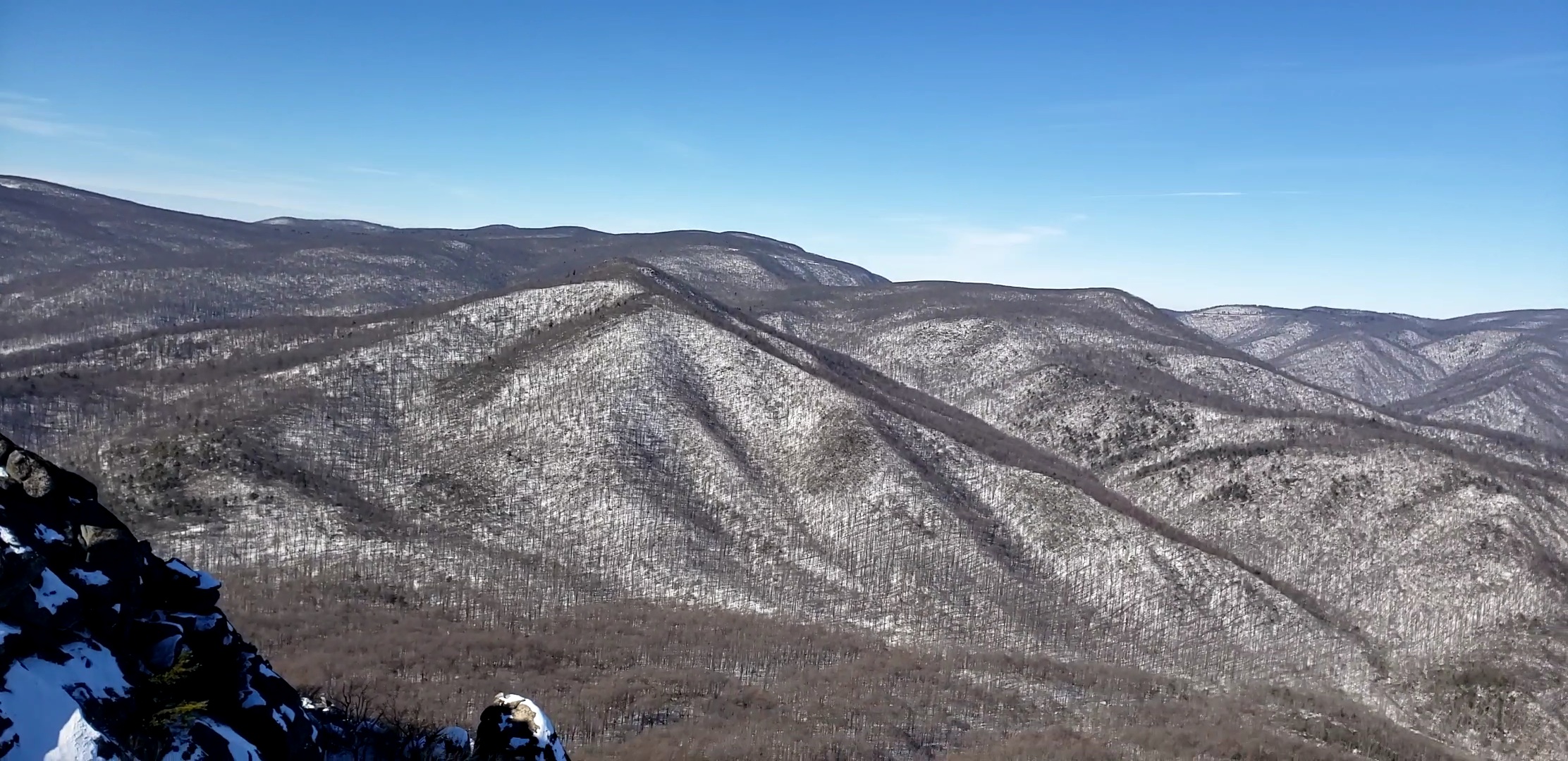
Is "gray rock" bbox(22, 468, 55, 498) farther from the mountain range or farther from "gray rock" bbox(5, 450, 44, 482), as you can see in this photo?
the mountain range

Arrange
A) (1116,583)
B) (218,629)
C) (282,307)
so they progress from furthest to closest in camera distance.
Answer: (282,307) → (1116,583) → (218,629)

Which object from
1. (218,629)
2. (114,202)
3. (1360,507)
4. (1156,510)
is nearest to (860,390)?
(1156,510)

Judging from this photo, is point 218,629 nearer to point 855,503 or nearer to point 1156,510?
point 855,503

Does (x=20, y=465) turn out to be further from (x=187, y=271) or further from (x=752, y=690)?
(x=187, y=271)

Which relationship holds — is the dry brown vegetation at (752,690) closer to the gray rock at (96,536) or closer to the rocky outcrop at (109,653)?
the rocky outcrop at (109,653)

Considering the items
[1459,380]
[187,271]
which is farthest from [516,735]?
[1459,380]

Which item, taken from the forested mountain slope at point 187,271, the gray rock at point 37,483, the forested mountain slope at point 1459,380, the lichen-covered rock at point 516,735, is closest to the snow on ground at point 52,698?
the gray rock at point 37,483
